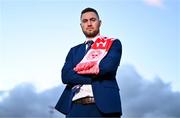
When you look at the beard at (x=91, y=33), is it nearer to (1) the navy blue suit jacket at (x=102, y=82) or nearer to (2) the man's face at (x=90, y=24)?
(2) the man's face at (x=90, y=24)

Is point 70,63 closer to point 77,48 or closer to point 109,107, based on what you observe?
point 77,48

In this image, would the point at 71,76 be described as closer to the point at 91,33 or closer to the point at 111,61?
the point at 111,61

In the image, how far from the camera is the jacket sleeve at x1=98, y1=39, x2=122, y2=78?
4523mm

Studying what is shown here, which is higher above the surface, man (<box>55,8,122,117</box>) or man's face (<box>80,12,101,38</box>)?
man's face (<box>80,12,101,38</box>)

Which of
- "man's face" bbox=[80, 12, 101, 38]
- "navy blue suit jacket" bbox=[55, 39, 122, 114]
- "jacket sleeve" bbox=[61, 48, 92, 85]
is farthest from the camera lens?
"man's face" bbox=[80, 12, 101, 38]

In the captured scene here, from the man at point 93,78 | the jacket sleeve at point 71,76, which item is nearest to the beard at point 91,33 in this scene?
the man at point 93,78

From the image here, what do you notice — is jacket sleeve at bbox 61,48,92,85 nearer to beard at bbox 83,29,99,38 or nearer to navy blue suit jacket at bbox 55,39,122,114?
navy blue suit jacket at bbox 55,39,122,114

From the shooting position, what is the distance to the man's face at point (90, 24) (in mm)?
4930

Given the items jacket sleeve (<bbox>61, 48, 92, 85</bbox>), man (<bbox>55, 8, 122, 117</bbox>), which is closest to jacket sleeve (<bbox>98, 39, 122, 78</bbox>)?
man (<bbox>55, 8, 122, 117</bbox>)

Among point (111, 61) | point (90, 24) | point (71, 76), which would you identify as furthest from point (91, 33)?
point (71, 76)

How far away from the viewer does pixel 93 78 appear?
4590 millimetres

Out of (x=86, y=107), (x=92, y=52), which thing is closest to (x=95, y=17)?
(x=92, y=52)

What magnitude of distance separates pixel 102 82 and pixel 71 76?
0.39 m

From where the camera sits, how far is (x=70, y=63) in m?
4.96
